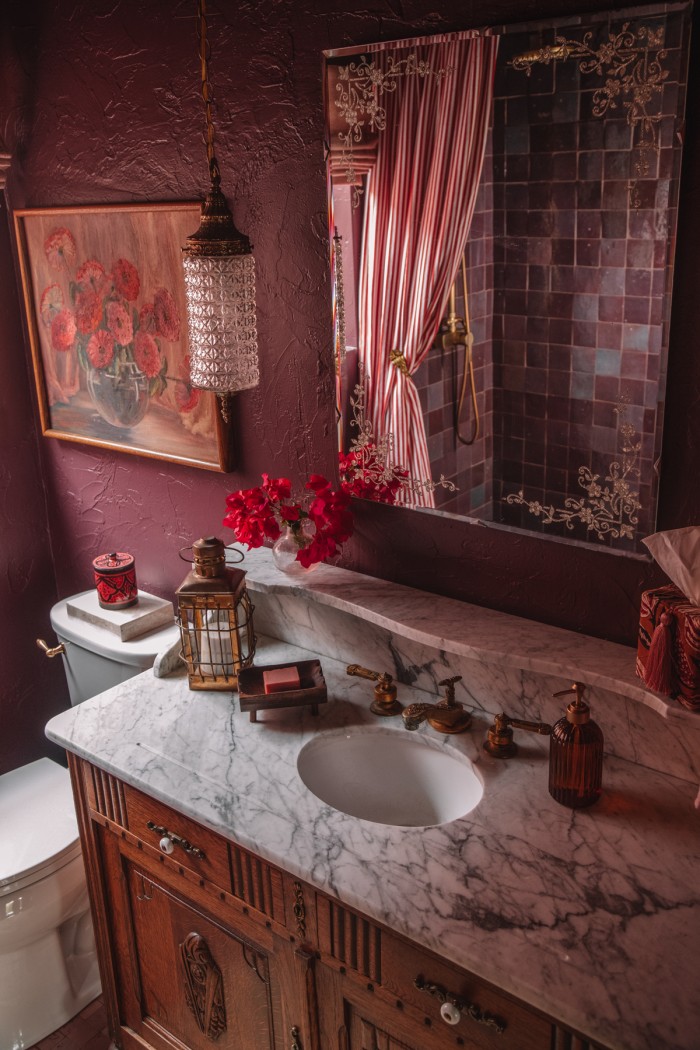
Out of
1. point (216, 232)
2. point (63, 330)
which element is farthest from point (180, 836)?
point (63, 330)

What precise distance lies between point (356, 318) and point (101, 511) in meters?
1.04

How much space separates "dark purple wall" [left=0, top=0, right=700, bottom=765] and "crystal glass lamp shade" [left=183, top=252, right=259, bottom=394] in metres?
0.12

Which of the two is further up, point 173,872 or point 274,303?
point 274,303

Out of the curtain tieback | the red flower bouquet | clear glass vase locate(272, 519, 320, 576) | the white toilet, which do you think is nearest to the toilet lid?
the white toilet

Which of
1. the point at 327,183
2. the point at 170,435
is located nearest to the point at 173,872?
the point at 170,435

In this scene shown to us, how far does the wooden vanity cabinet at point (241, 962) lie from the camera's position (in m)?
1.33

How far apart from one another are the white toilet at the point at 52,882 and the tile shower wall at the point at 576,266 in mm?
898

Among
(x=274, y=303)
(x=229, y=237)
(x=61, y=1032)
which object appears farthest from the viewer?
(x=61, y=1032)

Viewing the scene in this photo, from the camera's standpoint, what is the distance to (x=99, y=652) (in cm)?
226

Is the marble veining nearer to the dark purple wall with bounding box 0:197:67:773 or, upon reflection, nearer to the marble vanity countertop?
the marble vanity countertop

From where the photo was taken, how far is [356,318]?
5.90 feet

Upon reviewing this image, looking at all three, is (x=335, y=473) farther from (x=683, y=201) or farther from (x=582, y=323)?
(x=683, y=201)

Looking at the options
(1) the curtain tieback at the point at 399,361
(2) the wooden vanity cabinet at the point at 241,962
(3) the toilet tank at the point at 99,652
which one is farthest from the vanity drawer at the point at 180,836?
(1) the curtain tieback at the point at 399,361

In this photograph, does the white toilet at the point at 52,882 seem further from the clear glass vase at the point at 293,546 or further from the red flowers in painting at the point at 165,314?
the red flowers in painting at the point at 165,314
